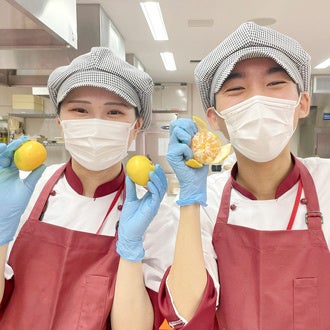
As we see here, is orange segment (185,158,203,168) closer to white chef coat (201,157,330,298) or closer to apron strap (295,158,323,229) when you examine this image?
white chef coat (201,157,330,298)

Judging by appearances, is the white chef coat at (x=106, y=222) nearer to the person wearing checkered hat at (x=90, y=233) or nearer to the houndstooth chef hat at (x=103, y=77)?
the person wearing checkered hat at (x=90, y=233)

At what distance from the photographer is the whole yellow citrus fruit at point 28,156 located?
109cm

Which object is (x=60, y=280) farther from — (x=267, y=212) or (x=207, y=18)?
(x=207, y=18)

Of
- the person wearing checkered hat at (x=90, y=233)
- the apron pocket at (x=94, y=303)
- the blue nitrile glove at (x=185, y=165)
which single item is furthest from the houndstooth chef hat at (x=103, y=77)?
the apron pocket at (x=94, y=303)

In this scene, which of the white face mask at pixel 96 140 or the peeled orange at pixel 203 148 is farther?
the white face mask at pixel 96 140

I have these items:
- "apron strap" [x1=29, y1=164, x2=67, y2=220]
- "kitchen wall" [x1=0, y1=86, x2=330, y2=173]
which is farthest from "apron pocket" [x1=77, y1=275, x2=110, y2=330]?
"kitchen wall" [x1=0, y1=86, x2=330, y2=173]

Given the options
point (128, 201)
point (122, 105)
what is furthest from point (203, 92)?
point (128, 201)

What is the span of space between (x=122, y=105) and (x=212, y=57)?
1.11ft

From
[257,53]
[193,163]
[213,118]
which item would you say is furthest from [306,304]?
[257,53]

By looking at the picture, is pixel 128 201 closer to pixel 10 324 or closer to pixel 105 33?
pixel 10 324

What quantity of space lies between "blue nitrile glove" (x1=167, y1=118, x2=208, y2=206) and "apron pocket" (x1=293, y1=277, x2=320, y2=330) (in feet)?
1.21

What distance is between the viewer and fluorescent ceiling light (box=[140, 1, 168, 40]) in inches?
125

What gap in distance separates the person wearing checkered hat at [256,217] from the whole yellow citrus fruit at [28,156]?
0.43 metres

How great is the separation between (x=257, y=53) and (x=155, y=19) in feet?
9.29
